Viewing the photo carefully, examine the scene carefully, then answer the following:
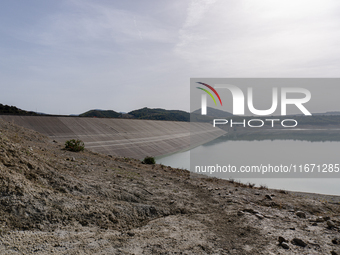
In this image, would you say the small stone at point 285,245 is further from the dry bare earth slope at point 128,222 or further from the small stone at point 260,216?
the small stone at point 260,216

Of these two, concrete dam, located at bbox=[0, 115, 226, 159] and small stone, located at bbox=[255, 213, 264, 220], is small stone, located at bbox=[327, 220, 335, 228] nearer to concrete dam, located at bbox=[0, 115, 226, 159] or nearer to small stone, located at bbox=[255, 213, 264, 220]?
small stone, located at bbox=[255, 213, 264, 220]

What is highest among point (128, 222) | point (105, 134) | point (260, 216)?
point (105, 134)

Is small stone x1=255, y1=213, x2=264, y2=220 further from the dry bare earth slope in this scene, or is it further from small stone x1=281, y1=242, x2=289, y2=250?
small stone x1=281, y1=242, x2=289, y2=250

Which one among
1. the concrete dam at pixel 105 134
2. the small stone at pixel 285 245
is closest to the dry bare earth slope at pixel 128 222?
the small stone at pixel 285 245

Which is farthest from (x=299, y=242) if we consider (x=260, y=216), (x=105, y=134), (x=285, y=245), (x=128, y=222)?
(x=105, y=134)

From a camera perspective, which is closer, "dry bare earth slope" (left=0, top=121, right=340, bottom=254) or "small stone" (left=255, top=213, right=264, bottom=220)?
"dry bare earth slope" (left=0, top=121, right=340, bottom=254)

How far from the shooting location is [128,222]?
17.4ft

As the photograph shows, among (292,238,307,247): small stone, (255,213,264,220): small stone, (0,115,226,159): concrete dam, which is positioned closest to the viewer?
(292,238,307,247): small stone

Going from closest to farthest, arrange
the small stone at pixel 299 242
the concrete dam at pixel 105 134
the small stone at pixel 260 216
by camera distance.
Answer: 1. the small stone at pixel 299 242
2. the small stone at pixel 260 216
3. the concrete dam at pixel 105 134

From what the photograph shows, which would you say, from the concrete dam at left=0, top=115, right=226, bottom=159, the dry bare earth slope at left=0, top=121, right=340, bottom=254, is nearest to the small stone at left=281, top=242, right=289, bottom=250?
the dry bare earth slope at left=0, top=121, right=340, bottom=254

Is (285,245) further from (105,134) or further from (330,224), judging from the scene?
(105,134)

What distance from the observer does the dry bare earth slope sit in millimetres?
4102

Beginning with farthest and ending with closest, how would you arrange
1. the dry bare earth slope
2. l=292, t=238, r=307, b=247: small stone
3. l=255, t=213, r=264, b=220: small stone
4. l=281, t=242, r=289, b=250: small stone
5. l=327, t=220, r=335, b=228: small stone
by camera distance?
l=255, t=213, r=264, b=220: small stone < l=327, t=220, r=335, b=228: small stone < l=292, t=238, r=307, b=247: small stone < l=281, t=242, r=289, b=250: small stone < the dry bare earth slope

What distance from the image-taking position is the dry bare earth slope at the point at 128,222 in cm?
410
